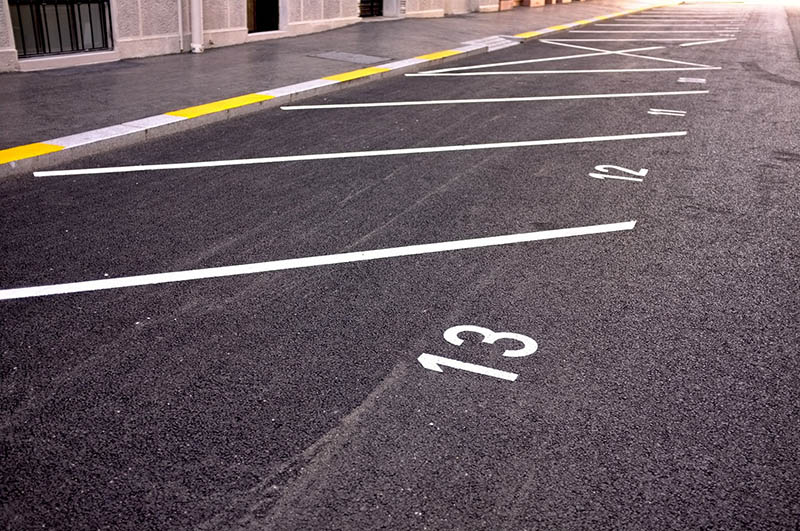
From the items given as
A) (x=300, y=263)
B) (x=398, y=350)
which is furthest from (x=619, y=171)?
(x=398, y=350)

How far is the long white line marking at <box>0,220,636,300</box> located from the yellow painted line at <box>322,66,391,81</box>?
6707mm

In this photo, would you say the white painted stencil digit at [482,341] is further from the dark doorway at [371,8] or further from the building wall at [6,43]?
the dark doorway at [371,8]

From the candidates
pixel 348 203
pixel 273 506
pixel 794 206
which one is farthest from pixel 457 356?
pixel 794 206

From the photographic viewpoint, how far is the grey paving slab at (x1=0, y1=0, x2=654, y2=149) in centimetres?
860

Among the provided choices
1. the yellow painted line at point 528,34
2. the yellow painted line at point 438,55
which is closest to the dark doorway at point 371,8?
the yellow painted line at point 528,34

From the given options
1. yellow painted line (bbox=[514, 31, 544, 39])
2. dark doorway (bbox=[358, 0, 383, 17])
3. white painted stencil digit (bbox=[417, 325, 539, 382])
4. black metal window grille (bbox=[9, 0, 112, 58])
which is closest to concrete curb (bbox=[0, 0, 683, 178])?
black metal window grille (bbox=[9, 0, 112, 58])

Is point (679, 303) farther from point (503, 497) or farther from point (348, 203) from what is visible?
point (348, 203)

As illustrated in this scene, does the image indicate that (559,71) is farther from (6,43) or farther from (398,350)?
(398,350)

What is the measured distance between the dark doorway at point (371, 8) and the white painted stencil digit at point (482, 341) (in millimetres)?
17590

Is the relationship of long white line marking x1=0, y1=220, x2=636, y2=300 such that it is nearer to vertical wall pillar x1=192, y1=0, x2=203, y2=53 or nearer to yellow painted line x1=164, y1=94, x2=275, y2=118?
yellow painted line x1=164, y1=94, x2=275, y2=118

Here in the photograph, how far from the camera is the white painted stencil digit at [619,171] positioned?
7.55 metres

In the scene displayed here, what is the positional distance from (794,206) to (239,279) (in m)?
5.03

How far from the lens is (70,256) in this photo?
5.13 metres

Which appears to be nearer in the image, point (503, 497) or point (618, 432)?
point (503, 497)
